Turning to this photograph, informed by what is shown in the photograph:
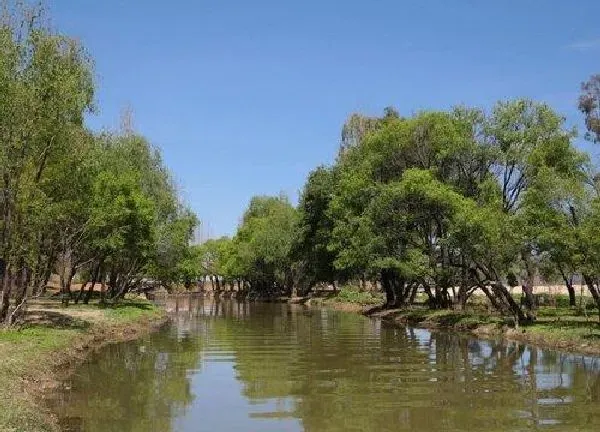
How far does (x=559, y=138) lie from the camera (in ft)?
132

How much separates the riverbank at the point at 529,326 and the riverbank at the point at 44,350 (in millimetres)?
17970

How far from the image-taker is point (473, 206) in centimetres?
3841

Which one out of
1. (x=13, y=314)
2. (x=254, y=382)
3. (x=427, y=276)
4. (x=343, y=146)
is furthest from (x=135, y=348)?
(x=343, y=146)

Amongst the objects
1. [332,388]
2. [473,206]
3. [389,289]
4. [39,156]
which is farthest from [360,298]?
[332,388]

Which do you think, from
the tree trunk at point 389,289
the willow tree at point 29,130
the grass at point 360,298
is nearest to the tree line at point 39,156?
the willow tree at point 29,130

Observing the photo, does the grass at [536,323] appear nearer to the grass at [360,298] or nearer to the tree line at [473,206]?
the tree line at [473,206]

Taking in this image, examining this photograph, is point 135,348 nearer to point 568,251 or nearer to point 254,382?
point 254,382

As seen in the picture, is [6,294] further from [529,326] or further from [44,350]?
[529,326]

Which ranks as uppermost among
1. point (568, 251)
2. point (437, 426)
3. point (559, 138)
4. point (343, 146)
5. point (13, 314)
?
point (343, 146)

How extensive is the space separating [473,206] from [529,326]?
7463 mm

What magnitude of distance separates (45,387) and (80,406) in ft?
7.24

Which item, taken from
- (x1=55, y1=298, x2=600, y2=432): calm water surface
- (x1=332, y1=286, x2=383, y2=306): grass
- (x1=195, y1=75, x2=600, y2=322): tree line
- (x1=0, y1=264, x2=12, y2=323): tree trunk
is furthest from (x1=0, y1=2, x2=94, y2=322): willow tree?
(x1=332, y1=286, x2=383, y2=306): grass

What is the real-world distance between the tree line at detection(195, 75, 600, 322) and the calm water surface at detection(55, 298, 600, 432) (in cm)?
541

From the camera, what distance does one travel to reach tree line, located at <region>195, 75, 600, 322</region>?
32.2 metres
